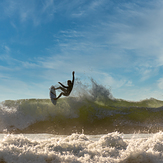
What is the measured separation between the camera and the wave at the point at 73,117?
10.2 meters

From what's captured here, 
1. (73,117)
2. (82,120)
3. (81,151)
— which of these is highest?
(73,117)

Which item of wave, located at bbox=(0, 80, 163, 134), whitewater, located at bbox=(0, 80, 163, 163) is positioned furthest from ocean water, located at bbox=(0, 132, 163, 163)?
wave, located at bbox=(0, 80, 163, 134)


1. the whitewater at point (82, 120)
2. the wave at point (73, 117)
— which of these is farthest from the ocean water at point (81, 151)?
the wave at point (73, 117)

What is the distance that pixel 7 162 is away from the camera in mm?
3695

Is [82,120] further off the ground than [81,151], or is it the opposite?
[82,120]

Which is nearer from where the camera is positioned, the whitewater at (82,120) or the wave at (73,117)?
the whitewater at (82,120)

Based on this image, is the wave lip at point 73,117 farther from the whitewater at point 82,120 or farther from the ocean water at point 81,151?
the ocean water at point 81,151

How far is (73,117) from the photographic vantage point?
11.2 metres

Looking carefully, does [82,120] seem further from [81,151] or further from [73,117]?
[81,151]

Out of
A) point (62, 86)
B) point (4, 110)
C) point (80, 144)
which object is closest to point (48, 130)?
point (62, 86)

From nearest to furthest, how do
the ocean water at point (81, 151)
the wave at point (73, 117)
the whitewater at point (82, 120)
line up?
the ocean water at point (81, 151)
the whitewater at point (82, 120)
the wave at point (73, 117)

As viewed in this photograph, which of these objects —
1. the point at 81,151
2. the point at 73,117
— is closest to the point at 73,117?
the point at 73,117

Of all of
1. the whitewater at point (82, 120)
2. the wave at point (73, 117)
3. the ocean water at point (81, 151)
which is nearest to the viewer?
the ocean water at point (81, 151)

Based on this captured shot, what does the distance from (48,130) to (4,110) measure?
3.81 m
